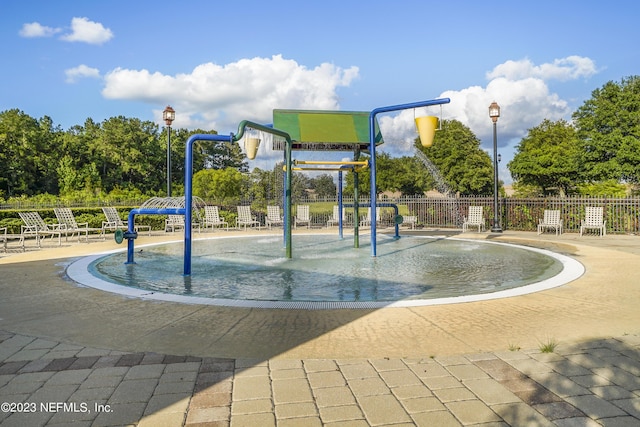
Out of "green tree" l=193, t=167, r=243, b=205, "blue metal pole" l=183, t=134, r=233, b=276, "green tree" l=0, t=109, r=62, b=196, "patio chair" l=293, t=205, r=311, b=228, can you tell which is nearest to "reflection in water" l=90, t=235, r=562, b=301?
"blue metal pole" l=183, t=134, r=233, b=276

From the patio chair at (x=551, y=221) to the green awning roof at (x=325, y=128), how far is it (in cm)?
871

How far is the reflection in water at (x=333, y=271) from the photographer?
6.55m

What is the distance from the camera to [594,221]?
16.2 metres

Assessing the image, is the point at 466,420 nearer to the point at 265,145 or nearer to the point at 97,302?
the point at 97,302

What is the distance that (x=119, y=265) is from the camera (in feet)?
30.1

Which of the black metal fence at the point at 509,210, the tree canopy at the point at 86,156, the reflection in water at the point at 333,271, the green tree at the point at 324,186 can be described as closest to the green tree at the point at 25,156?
the tree canopy at the point at 86,156

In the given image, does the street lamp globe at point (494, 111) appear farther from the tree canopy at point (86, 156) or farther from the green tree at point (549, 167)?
the tree canopy at point (86, 156)

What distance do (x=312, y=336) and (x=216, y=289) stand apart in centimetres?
297

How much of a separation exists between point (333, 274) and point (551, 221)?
40.1 feet

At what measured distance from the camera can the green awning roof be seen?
11.3 metres

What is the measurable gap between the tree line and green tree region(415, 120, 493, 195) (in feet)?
0.35

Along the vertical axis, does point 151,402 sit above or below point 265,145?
below

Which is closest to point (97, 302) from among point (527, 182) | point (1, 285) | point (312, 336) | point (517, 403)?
point (1, 285)

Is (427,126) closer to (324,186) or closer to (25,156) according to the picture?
(324,186)
